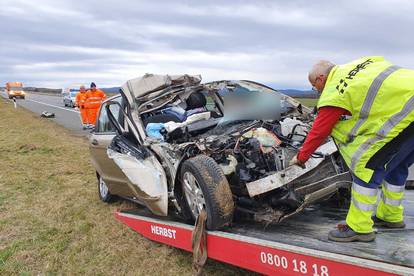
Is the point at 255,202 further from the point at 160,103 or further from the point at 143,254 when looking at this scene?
the point at 160,103

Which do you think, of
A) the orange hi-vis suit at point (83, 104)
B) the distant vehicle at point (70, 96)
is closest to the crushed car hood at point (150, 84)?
the orange hi-vis suit at point (83, 104)

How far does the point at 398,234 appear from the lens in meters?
3.52

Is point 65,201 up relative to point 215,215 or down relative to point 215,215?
down

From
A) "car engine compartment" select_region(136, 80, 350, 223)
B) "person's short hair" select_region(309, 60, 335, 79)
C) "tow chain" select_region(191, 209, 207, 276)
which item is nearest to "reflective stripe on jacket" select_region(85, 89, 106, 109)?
"car engine compartment" select_region(136, 80, 350, 223)

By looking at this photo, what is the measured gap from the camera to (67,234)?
212 inches

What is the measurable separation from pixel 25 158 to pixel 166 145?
686 centimetres

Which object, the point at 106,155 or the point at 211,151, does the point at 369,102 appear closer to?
the point at 211,151

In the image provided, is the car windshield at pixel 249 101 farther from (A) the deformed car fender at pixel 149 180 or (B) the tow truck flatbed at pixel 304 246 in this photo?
(B) the tow truck flatbed at pixel 304 246

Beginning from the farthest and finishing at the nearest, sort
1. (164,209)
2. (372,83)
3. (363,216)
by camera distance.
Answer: (164,209) < (363,216) < (372,83)

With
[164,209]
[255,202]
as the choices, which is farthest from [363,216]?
[164,209]

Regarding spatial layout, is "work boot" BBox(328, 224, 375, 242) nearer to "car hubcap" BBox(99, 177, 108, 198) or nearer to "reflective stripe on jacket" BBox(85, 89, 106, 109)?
"car hubcap" BBox(99, 177, 108, 198)

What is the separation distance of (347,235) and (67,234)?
340 centimetres

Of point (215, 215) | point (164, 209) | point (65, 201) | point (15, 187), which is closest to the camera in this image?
point (215, 215)

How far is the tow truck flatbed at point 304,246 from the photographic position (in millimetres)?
2818
